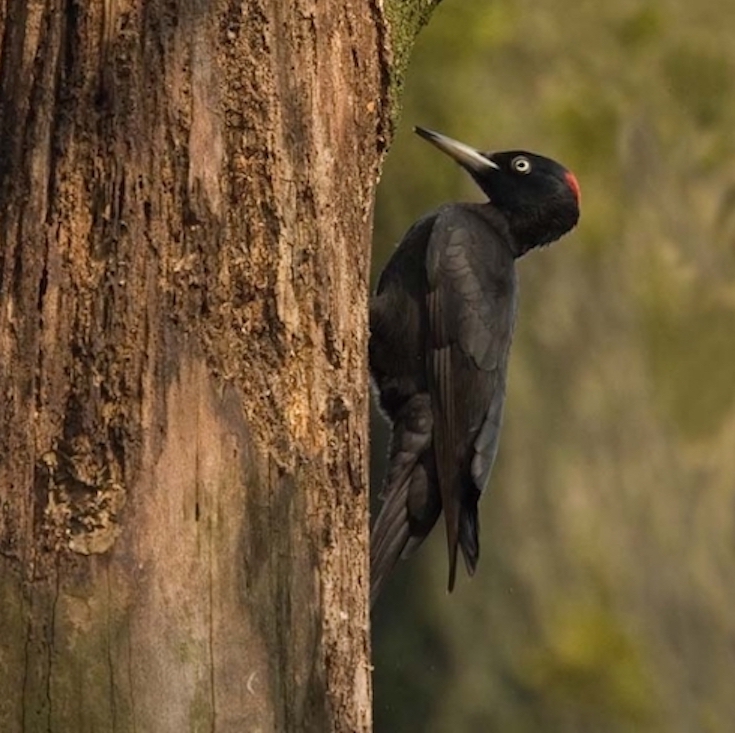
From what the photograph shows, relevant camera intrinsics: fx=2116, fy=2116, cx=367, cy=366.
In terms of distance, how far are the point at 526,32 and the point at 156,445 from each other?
428 cm

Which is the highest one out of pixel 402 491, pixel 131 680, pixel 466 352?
pixel 466 352

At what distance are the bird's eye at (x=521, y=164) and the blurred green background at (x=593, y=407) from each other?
1.46 meters

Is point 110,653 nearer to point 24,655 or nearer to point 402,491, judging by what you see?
point 24,655

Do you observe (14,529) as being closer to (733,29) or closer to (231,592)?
(231,592)

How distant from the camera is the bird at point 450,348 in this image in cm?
411

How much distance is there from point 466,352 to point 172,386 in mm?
1678

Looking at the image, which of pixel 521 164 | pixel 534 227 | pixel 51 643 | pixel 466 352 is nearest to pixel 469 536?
pixel 466 352

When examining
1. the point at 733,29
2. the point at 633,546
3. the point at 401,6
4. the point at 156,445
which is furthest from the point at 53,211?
the point at 733,29

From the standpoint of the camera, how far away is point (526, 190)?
4.61m

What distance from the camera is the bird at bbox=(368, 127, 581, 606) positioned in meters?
4.11

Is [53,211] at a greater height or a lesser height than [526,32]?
lesser

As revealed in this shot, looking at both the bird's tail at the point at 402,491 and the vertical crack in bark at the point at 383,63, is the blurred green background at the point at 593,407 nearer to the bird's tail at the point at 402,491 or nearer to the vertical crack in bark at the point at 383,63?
the bird's tail at the point at 402,491

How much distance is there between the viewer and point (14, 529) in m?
2.60

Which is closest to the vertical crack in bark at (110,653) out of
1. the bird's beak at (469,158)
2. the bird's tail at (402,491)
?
the bird's tail at (402,491)
